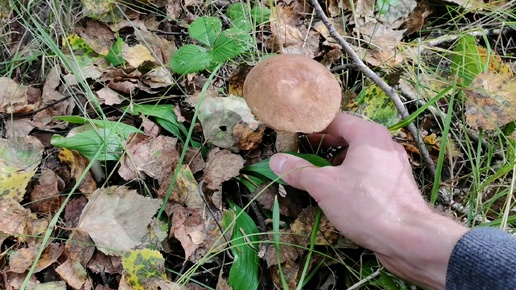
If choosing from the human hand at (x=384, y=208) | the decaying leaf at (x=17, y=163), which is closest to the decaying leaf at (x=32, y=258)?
the decaying leaf at (x=17, y=163)

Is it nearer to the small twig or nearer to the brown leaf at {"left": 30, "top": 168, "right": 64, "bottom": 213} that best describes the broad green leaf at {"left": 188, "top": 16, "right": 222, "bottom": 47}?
the small twig

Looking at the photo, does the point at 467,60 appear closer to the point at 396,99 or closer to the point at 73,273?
the point at 396,99

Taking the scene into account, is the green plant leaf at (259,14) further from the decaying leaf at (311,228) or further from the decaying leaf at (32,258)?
the decaying leaf at (32,258)

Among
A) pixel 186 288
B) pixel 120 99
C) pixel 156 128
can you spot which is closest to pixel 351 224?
pixel 186 288

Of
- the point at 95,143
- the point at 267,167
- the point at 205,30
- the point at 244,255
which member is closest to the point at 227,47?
the point at 205,30

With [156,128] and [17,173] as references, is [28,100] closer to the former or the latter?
[17,173]

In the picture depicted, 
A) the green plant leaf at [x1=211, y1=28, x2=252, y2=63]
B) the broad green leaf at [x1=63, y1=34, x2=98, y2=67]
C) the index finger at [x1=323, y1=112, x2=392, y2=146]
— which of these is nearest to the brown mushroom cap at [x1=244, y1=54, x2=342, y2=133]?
the index finger at [x1=323, y1=112, x2=392, y2=146]
